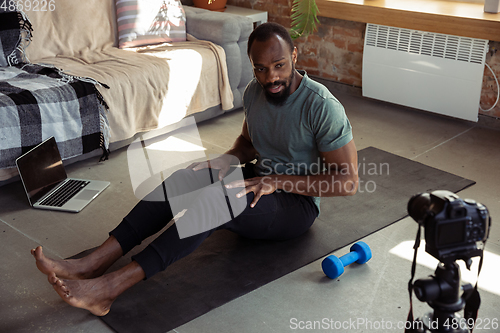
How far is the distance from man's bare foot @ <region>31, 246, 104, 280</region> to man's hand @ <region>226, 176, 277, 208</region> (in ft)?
1.65

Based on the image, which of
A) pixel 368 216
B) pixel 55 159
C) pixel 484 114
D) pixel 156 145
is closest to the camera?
pixel 368 216

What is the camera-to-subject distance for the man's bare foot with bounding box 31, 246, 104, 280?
1512mm

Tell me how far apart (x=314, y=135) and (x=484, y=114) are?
1895 millimetres

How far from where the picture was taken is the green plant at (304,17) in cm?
354

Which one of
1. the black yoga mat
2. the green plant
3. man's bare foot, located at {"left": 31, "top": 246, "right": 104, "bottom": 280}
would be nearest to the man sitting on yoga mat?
man's bare foot, located at {"left": 31, "top": 246, "right": 104, "bottom": 280}

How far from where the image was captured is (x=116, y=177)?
8.30ft

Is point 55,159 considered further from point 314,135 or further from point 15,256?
point 314,135

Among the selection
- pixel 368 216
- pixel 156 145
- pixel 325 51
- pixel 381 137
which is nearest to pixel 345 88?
pixel 325 51

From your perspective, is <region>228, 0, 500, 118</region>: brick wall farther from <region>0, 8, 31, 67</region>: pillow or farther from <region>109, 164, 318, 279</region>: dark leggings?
<region>109, 164, 318, 279</region>: dark leggings

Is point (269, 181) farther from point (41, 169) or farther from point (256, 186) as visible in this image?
point (41, 169)

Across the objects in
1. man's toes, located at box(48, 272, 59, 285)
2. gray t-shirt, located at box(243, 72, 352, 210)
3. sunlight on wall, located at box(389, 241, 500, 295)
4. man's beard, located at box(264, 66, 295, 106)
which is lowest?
sunlight on wall, located at box(389, 241, 500, 295)

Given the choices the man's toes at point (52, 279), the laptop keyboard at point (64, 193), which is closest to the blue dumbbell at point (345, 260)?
the man's toes at point (52, 279)

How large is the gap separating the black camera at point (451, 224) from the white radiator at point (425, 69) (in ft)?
7.77

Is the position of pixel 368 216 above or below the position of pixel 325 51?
below
